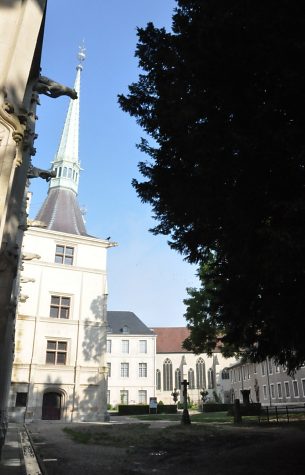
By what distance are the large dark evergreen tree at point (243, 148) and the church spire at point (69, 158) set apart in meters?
33.8

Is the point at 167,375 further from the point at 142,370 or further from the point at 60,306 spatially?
the point at 60,306

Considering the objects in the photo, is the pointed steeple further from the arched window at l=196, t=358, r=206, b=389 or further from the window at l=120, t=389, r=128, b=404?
the arched window at l=196, t=358, r=206, b=389

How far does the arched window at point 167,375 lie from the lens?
251 ft

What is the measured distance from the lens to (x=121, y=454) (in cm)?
1000

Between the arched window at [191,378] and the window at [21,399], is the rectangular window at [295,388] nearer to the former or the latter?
the window at [21,399]

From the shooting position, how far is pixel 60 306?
31781 millimetres

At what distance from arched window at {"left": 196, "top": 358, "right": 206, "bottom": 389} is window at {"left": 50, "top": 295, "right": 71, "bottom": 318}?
2032 inches

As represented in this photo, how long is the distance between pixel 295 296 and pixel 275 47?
3.80 meters

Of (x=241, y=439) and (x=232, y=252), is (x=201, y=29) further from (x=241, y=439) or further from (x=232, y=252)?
(x=241, y=439)

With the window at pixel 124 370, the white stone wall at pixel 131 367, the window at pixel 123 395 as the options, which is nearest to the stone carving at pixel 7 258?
the white stone wall at pixel 131 367

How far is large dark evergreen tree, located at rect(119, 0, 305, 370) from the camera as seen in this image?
19.9 ft

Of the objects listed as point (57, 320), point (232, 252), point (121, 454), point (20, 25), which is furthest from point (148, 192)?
point (57, 320)

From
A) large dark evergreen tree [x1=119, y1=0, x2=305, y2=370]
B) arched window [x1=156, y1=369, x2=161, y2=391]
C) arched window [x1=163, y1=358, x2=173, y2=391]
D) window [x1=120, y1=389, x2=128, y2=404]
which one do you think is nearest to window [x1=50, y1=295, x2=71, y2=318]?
large dark evergreen tree [x1=119, y1=0, x2=305, y2=370]

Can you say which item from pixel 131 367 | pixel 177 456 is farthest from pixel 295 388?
pixel 177 456
